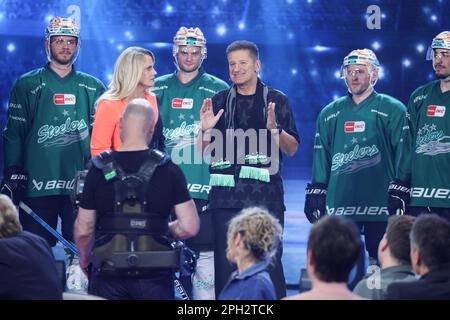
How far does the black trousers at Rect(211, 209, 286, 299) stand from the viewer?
569cm

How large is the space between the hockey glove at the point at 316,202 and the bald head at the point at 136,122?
2.13 m

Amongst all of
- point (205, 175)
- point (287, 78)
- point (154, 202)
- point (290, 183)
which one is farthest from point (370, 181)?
point (287, 78)

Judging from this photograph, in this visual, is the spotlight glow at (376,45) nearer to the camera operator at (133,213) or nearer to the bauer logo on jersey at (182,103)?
the bauer logo on jersey at (182,103)

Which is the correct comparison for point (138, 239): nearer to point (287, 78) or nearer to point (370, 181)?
point (370, 181)

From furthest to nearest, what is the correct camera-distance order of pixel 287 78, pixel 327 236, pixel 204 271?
1. pixel 287 78
2. pixel 204 271
3. pixel 327 236

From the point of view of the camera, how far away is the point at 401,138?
21.1 feet

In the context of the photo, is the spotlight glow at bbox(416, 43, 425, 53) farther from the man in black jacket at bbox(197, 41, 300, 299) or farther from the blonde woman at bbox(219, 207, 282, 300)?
the blonde woman at bbox(219, 207, 282, 300)

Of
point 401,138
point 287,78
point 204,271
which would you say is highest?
point 287,78

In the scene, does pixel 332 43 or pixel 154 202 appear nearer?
pixel 154 202

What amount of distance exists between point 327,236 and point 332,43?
1045 centimetres

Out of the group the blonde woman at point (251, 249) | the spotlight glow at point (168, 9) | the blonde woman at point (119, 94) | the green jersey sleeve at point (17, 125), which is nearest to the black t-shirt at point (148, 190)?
the blonde woman at point (251, 249)

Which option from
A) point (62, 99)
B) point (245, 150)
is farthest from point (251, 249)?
point (62, 99)

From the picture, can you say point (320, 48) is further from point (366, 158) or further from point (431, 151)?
point (431, 151)

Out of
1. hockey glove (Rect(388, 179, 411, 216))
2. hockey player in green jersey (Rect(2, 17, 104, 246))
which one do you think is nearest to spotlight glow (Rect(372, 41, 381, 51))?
hockey glove (Rect(388, 179, 411, 216))
